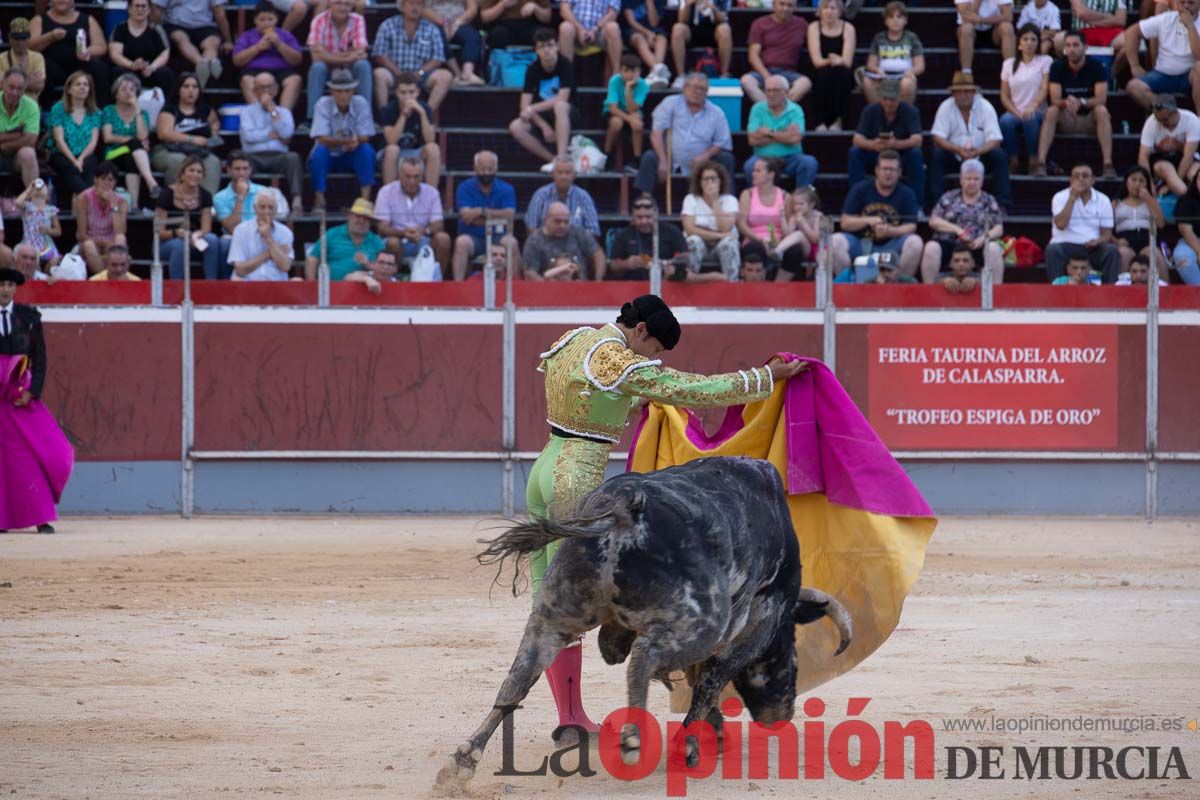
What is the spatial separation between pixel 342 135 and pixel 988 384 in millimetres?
5610

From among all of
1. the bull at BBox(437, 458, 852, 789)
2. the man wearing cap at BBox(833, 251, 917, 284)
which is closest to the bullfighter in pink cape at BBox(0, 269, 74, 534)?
the man wearing cap at BBox(833, 251, 917, 284)

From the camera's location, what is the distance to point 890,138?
1389 centimetres

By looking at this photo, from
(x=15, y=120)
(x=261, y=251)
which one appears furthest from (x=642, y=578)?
(x=15, y=120)

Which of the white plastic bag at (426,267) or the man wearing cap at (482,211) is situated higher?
the man wearing cap at (482,211)

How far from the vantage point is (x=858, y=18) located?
1570 centimetres

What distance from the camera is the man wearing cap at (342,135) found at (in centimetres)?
1360

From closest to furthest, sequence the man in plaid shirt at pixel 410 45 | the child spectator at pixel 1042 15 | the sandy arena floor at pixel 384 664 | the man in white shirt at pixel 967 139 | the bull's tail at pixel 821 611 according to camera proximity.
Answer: the sandy arena floor at pixel 384 664 → the bull's tail at pixel 821 611 → the man in white shirt at pixel 967 139 → the man in plaid shirt at pixel 410 45 → the child spectator at pixel 1042 15

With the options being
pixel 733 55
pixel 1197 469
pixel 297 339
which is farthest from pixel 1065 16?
pixel 297 339

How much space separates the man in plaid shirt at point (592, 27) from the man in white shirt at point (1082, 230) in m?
4.12

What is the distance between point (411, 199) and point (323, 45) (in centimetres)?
240

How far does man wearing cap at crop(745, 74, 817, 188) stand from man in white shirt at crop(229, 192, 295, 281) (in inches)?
161

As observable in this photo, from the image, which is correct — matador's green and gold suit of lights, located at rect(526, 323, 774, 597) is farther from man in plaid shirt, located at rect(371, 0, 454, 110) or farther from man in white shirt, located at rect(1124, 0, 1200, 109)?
man in white shirt, located at rect(1124, 0, 1200, 109)

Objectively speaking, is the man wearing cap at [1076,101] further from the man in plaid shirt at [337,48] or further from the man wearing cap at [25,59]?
the man wearing cap at [25,59]

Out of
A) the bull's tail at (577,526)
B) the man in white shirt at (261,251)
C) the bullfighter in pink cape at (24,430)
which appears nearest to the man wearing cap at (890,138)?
the man in white shirt at (261,251)
